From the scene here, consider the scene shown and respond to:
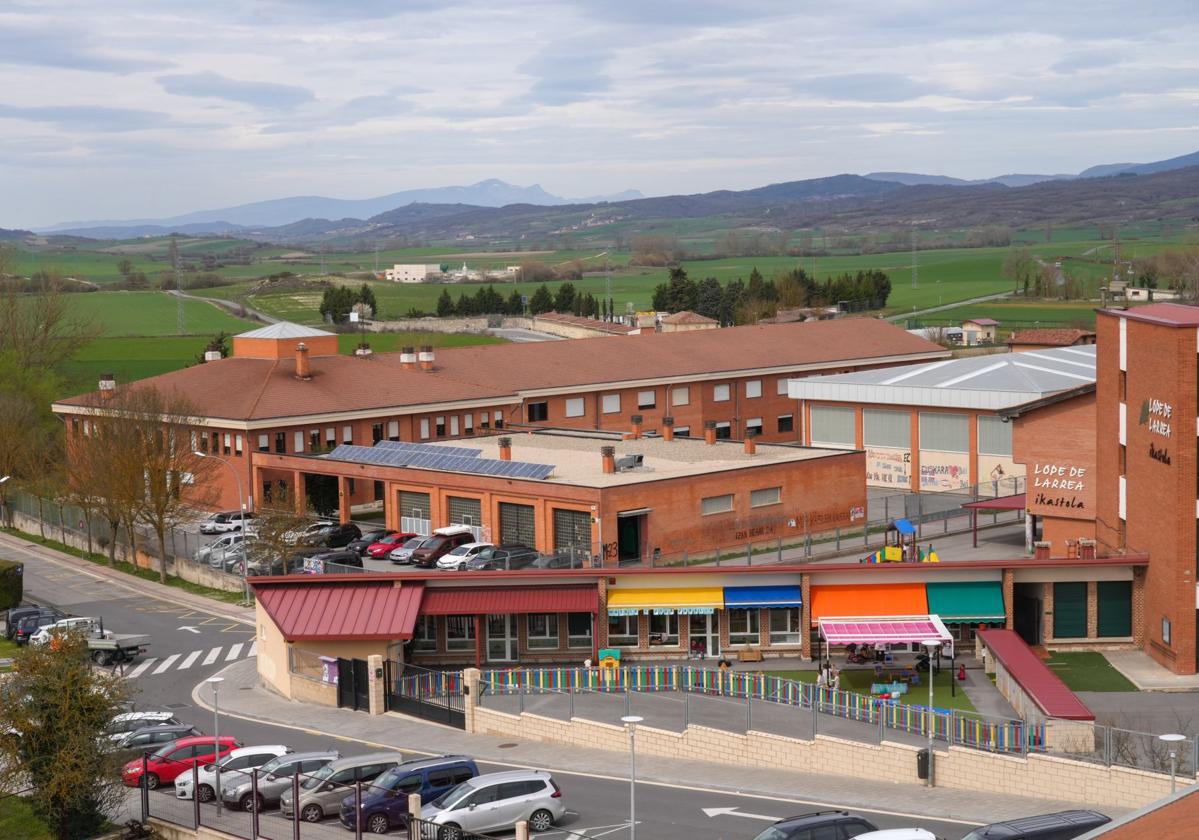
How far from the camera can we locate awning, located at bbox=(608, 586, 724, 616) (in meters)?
51.8

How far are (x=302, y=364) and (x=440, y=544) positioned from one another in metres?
26.8

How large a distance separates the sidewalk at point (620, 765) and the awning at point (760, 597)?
10.6 metres

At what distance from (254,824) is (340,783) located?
101 inches

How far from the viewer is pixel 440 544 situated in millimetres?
61500

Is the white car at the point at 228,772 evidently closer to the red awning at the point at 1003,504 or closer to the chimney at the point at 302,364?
the red awning at the point at 1003,504

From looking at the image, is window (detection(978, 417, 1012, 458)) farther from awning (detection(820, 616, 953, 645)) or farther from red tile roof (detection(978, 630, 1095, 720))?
awning (detection(820, 616, 953, 645))

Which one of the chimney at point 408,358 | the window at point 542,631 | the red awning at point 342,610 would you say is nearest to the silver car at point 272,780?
the red awning at point 342,610

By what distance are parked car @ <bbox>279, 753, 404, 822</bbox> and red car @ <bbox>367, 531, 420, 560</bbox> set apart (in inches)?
1029

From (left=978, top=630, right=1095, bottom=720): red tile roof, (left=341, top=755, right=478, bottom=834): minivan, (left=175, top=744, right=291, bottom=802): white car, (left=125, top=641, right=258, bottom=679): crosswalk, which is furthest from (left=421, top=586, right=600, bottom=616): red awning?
(left=341, top=755, right=478, bottom=834): minivan

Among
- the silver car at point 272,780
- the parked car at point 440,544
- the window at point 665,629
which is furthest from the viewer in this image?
the parked car at point 440,544

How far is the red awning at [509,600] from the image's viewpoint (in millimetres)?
52125

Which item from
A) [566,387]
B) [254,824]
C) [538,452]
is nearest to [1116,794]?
[254,824]

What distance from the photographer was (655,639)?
5325 centimetres

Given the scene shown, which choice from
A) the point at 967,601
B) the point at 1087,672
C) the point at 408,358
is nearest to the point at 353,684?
the point at 967,601
